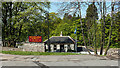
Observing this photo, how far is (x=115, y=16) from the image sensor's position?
1039cm

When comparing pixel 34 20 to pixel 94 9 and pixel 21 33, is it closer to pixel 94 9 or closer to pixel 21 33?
pixel 21 33

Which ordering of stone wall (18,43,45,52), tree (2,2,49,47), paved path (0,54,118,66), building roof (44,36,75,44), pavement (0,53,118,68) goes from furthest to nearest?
building roof (44,36,75,44) → tree (2,2,49,47) → stone wall (18,43,45,52) → paved path (0,54,118,66) → pavement (0,53,118,68)

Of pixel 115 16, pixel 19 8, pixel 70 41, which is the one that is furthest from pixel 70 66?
pixel 19 8

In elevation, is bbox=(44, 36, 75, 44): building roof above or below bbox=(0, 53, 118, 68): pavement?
above

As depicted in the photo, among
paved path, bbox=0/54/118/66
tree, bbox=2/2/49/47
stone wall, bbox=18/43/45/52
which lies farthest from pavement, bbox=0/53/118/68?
tree, bbox=2/2/49/47

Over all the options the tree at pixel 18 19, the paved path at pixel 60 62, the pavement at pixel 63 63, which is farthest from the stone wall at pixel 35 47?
the pavement at pixel 63 63

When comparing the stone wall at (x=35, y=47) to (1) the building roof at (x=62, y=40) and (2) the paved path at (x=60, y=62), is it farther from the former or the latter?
(2) the paved path at (x=60, y=62)

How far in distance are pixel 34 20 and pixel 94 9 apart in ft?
33.9

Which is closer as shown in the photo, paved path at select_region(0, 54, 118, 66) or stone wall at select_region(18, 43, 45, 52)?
paved path at select_region(0, 54, 118, 66)

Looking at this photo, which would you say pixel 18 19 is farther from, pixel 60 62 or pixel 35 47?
pixel 60 62

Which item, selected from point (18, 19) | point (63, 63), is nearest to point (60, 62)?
point (63, 63)

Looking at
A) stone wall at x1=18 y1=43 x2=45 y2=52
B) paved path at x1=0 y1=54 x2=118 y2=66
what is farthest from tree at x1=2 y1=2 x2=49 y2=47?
paved path at x1=0 y1=54 x2=118 y2=66

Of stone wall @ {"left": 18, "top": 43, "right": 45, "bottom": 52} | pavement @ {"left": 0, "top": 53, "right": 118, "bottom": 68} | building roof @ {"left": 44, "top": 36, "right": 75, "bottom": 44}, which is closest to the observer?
pavement @ {"left": 0, "top": 53, "right": 118, "bottom": 68}

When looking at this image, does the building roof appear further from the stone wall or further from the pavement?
the pavement
